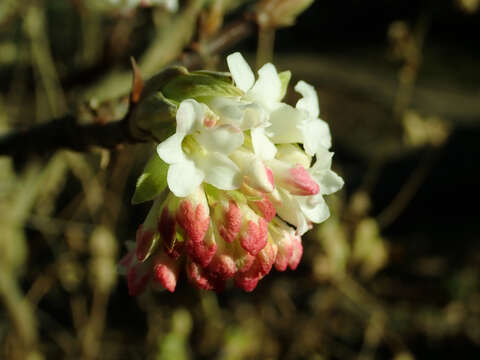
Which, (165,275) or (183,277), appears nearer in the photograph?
(165,275)

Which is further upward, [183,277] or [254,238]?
[254,238]

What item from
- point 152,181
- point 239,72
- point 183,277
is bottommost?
point 183,277

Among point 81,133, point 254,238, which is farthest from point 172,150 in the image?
point 81,133

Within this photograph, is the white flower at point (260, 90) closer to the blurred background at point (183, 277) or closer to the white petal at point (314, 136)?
the white petal at point (314, 136)

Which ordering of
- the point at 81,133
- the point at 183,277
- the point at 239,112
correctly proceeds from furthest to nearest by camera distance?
the point at 183,277 → the point at 81,133 → the point at 239,112

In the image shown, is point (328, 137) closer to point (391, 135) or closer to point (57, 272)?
point (391, 135)

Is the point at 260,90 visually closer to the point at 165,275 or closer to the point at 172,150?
the point at 172,150

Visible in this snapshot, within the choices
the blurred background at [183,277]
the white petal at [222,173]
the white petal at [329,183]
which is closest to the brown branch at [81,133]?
the blurred background at [183,277]
